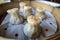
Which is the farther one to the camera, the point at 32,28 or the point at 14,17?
the point at 14,17

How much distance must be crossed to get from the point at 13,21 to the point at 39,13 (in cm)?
19

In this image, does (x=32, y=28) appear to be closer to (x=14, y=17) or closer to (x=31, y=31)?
(x=31, y=31)

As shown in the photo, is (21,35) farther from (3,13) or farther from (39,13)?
(3,13)

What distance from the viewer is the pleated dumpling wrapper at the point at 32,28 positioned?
2.36 feet

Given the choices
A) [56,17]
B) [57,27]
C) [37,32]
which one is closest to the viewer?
[37,32]

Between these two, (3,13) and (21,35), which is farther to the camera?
(3,13)

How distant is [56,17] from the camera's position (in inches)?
38.0

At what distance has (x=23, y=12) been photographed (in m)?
0.88

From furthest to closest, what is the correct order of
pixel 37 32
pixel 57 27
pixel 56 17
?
pixel 56 17 → pixel 57 27 → pixel 37 32

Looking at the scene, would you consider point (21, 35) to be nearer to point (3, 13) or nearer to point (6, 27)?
point (6, 27)

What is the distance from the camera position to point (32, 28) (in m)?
0.73

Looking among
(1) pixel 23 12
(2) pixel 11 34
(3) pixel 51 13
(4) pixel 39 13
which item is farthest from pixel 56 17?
(2) pixel 11 34

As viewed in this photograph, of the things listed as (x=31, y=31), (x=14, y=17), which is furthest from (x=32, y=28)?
(x=14, y=17)

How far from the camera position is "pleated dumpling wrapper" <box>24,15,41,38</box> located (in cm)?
72
